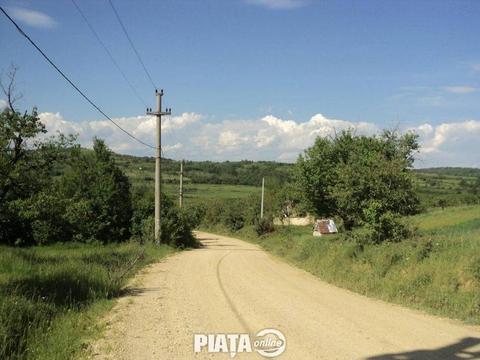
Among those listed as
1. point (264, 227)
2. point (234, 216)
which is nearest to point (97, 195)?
point (264, 227)

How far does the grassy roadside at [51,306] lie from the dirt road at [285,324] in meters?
0.54

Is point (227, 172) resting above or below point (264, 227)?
above

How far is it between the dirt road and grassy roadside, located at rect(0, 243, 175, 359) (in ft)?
1.76

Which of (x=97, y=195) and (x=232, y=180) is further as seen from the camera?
(x=232, y=180)

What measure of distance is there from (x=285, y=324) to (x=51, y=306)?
4.75m

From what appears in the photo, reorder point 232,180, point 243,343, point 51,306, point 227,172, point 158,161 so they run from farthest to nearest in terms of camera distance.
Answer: point 227,172 < point 232,180 < point 158,161 < point 51,306 < point 243,343

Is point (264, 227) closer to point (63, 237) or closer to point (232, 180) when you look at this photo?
point (63, 237)

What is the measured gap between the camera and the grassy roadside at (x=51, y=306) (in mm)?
8289

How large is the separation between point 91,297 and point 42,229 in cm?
2557

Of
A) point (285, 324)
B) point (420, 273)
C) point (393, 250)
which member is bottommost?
point (285, 324)

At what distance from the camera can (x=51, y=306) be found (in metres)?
10.6

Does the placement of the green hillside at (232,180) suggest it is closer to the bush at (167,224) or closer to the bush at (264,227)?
the bush at (264,227)

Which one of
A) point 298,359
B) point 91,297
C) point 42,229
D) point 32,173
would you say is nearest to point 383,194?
point 91,297

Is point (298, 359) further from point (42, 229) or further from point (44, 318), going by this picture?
point (42, 229)
